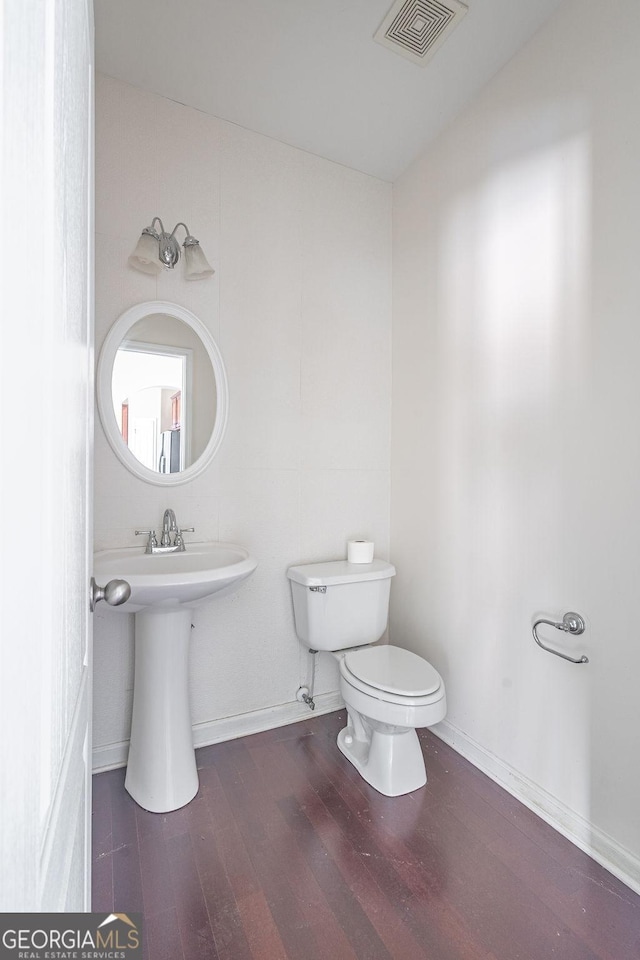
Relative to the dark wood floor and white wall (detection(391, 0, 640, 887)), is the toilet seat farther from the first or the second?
the dark wood floor

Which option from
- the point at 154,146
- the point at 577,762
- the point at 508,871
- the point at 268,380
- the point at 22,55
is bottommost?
the point at 508,871

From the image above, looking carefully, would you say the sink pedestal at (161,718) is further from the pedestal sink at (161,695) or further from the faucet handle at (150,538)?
the faucet handle at (150,538)

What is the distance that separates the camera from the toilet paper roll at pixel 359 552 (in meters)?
2.25

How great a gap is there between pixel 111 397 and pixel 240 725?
1487 mm

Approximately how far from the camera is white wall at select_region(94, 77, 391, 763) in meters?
1.85

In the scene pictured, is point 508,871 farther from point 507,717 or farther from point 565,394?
point 565,394

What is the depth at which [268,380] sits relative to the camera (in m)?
2.17

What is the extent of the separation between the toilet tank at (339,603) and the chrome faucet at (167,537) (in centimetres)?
53

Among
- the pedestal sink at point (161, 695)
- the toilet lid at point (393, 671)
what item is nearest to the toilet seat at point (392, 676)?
the toilet lid at point (393, 671)

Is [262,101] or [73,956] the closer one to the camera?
[73,956]

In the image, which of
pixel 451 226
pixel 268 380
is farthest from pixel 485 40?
pixel 268 380

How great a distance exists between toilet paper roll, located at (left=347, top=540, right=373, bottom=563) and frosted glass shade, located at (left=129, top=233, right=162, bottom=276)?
1.46 metres

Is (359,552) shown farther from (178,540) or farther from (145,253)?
(145,253)

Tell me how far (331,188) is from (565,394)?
5.12 ft
